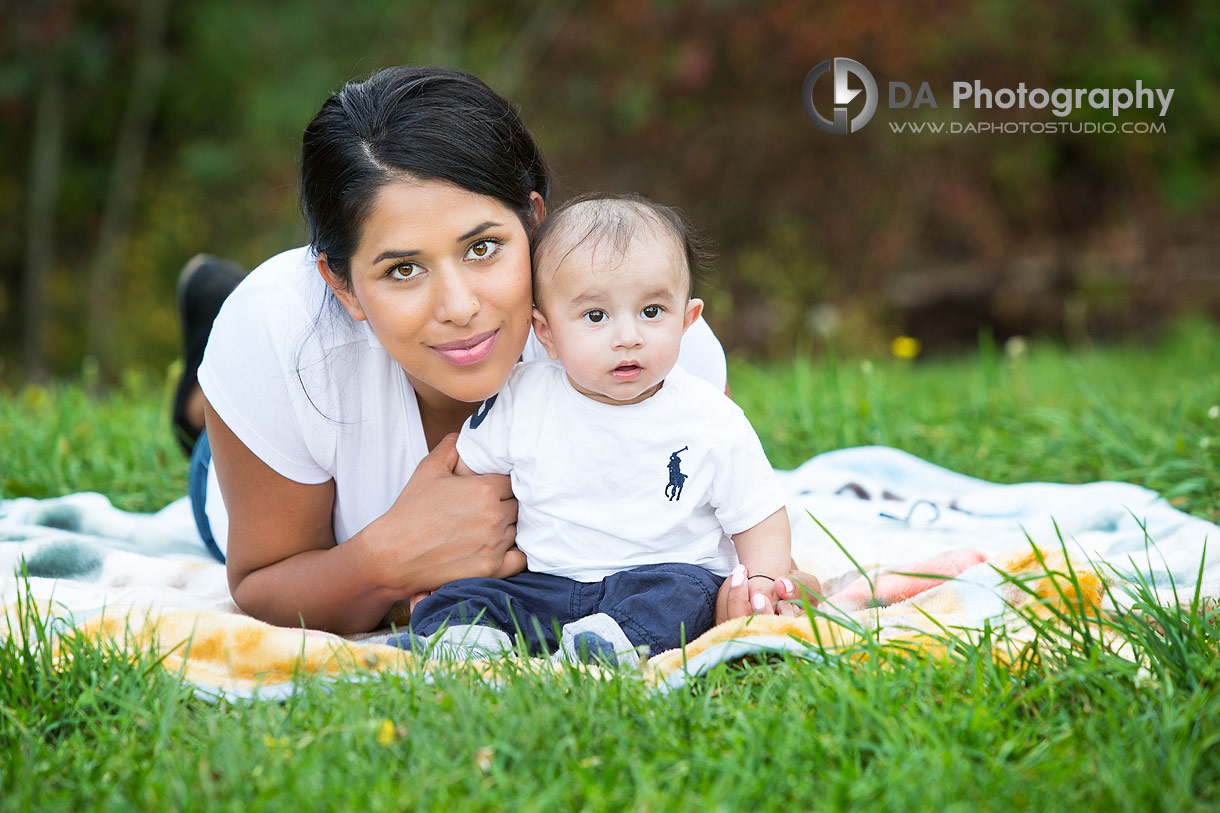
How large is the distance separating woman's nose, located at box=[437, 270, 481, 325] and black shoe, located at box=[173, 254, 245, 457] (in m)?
1.85

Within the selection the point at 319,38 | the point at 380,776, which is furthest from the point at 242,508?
the point at 319,38

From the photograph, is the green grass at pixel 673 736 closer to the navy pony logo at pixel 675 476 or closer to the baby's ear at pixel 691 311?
the navy pony logo at pixel 675 476

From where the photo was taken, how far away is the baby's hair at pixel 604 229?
81.5 inches

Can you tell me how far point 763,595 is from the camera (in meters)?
2.05

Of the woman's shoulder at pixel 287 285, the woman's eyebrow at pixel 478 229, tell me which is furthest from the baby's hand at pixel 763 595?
the woman's shoulder at pixel 287 285

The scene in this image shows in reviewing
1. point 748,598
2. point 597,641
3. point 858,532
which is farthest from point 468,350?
point 858,532

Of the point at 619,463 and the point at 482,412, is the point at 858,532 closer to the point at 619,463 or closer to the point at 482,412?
the point at 619,463

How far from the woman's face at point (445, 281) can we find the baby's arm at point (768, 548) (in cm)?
62

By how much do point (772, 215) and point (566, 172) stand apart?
5.64ft

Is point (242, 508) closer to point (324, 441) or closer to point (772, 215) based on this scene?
point (324, 441)

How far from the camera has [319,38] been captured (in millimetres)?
A: 9000

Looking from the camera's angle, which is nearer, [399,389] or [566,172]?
[399,389]

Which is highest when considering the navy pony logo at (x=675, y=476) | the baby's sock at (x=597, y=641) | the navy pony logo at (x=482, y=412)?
the navy pony logo at (x=482, y=412)

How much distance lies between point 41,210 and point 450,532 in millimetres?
8807
